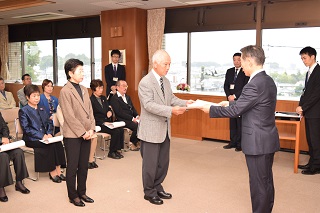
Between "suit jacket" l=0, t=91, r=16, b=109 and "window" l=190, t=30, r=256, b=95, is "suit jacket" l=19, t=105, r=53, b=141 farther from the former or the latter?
"window" l=190, t=30, r=256, b=95

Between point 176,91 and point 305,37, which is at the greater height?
point 305,37

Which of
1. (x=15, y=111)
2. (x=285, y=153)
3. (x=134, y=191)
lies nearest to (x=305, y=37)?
(x=285, y=153)

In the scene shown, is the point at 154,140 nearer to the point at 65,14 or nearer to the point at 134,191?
the point at 134,191

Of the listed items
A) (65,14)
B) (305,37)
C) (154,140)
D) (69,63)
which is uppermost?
(65,14)

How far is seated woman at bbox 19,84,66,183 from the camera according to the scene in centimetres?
471

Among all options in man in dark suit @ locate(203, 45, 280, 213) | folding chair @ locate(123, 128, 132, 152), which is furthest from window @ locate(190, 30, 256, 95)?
man in dark suit @ locate(203, 45, 280, 213)

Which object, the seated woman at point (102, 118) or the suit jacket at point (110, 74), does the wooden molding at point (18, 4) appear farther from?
the seated woman at point (102, 118)

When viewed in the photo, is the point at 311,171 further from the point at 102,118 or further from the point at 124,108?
the point at 102,118

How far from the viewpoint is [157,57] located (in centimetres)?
379

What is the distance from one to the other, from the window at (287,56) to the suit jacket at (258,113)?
4176 mm

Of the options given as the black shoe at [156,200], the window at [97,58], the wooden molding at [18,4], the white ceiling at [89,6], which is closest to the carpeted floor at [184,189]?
the black shoe at [156,200]

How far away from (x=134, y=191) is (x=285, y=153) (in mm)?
3559

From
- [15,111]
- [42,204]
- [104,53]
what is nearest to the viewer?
[42,204]

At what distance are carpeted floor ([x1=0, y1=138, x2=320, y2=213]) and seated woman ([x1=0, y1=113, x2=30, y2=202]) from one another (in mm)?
106
